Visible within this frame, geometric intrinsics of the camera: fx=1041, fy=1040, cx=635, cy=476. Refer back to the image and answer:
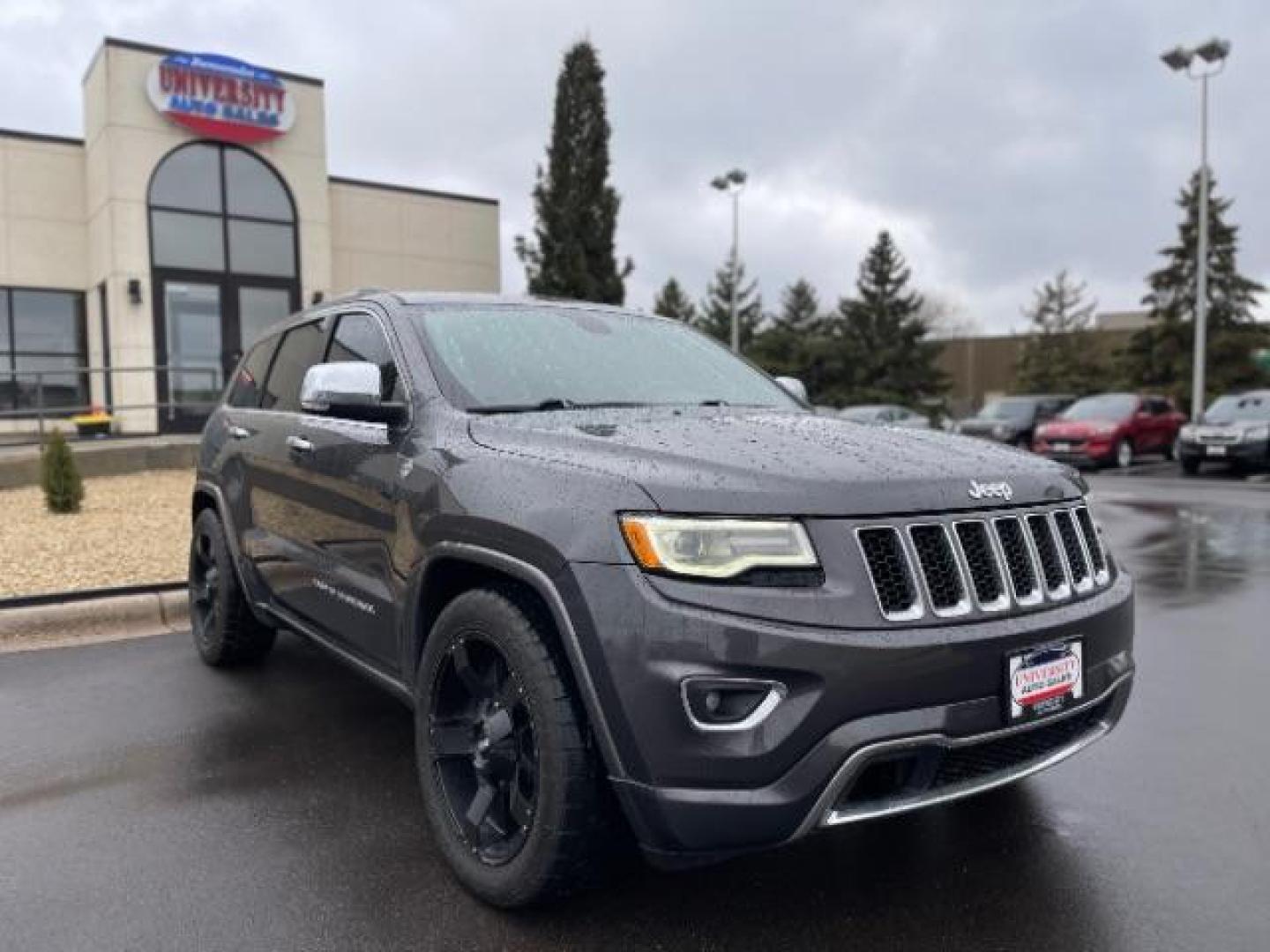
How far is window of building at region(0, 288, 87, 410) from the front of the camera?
18953mm

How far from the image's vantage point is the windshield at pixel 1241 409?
18297mm

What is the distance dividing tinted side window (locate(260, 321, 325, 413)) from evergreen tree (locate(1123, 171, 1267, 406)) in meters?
35.2

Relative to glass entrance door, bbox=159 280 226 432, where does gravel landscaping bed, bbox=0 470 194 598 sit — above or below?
below

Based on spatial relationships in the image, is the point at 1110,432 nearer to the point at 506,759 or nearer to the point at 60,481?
the point at 60,481

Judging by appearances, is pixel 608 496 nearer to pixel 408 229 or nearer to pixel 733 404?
pixel 733 404

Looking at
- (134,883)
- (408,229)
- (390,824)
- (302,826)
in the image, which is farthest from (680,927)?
(408,229)

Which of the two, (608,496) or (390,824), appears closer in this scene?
(608,496)

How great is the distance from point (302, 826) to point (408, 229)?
19947 mm

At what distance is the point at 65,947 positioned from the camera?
263 centimetres

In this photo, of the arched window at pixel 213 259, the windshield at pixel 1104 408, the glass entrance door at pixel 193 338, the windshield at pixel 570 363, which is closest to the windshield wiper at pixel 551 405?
the windshield at pixel 570 363

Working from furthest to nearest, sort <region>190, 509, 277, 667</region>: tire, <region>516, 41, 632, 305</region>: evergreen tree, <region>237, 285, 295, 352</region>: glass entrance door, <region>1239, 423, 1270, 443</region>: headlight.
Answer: <region>516, 41, 632, 305</region>: evergreen tree → <region>237, 285, 295, 352</region>: glass entrance door → <region>1239, 423, 1270, 443</region>: headlight → <region>190, 509, 277, 667</region>: tire

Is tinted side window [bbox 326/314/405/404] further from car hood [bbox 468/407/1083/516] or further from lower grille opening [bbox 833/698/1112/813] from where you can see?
lower grille opening [bbox 833/698/1112/813]

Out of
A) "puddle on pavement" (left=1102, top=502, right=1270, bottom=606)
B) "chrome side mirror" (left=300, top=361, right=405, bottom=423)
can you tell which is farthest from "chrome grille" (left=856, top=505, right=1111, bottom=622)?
"puddle on pavement" (left=1102, top=502, right=1270, bottom=606)

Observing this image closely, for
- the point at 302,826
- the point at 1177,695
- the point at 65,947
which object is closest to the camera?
the point at 65,947
